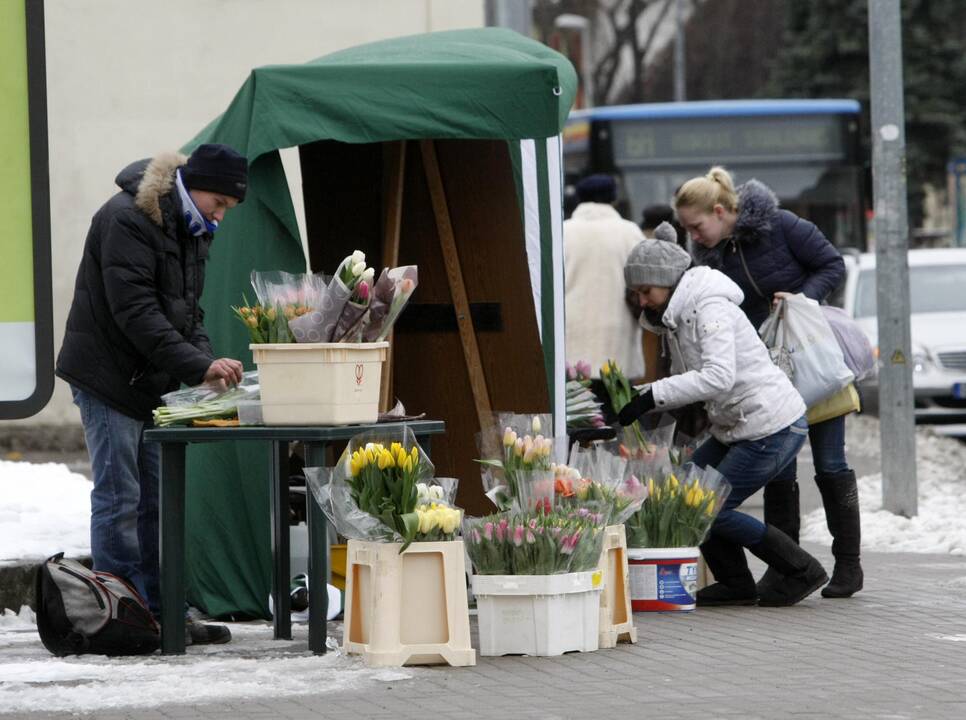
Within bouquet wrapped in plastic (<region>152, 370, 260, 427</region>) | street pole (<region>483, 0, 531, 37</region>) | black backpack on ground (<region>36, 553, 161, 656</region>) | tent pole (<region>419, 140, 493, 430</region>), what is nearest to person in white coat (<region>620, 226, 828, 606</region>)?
tent pole (<region>419, 140, 493, 430</region>)

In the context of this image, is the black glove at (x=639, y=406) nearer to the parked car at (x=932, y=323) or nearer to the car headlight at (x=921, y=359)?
the parked car at (x=932, y=323)

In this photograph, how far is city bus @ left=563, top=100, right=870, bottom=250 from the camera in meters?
19.7

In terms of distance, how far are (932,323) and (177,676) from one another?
13040 millimetres

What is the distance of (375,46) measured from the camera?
8.53m

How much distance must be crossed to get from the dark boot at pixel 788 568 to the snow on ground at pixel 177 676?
2.05 m

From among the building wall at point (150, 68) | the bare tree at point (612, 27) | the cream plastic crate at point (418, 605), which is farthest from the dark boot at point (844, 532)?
the bare tree at point (612, 27)

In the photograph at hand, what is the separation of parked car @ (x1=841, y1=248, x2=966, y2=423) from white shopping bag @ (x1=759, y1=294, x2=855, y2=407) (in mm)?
8829

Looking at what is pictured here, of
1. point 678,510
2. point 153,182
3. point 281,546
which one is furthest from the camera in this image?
point 678,510

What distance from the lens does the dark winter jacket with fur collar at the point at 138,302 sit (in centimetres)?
696

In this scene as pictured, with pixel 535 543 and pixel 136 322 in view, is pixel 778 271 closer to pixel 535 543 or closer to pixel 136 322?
pixel 535 543

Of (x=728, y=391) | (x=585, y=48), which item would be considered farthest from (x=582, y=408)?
(x=585, y=48)

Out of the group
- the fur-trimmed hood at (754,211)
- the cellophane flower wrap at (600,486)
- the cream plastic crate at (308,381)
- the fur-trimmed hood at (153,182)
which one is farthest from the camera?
the fur-trimmed hood at (754,211)

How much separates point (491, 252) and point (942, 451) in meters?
8.52

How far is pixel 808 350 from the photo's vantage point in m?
8.36
